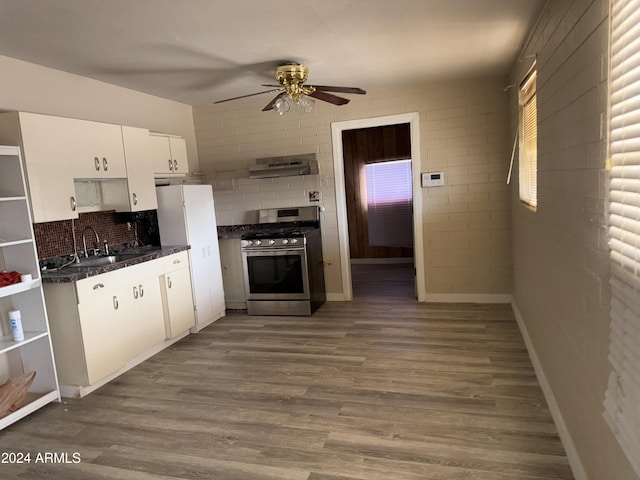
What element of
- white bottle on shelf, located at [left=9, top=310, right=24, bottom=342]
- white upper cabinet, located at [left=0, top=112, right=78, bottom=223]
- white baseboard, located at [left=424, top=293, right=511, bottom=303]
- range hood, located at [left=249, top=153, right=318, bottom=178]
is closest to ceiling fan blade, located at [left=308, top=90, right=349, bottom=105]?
range hood, located at [left=249, top=153, right=318, bottom=178]

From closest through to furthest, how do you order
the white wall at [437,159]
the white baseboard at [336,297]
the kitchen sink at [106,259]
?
1. the kitchen sink at [106,259]
2. the white wall at [437,159]
3. the white baseboard at [336,297]

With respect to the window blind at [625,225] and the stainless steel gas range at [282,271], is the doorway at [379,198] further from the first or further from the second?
the window blind at [625,225]

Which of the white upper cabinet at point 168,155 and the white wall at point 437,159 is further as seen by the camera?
the white wall at point 437,159

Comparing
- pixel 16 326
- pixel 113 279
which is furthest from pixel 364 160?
pixel 16 326

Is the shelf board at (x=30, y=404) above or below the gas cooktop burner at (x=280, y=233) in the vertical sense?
below

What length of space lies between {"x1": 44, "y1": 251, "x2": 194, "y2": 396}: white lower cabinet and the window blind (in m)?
3.17

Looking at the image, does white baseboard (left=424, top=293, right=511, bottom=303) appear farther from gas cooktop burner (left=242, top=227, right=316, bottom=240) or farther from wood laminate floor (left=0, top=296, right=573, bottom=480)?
gas cooktop burner (left=242, top=227, right=316, bottom=240)

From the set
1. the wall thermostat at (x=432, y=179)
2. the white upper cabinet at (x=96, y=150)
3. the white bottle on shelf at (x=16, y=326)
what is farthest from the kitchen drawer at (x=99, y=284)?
the wall thermostat at (x=432, y=179)

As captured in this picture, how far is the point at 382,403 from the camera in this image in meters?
2.81

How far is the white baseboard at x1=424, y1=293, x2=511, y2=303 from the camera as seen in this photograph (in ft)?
15.9

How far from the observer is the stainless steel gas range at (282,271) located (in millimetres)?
4789

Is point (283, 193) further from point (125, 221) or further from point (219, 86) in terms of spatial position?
point (125, 221)

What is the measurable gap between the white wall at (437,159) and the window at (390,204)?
2265 mm

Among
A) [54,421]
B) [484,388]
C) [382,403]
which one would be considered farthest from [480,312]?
[54,421]
